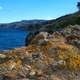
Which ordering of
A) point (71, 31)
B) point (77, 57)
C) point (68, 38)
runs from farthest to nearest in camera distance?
point (71, 31), point (68, 38), point (77, 57)

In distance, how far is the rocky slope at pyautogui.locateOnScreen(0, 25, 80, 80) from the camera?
12.0 metres

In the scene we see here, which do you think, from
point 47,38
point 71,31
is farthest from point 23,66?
point 71,31

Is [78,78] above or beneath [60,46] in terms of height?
beneath

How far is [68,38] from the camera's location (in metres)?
15.3

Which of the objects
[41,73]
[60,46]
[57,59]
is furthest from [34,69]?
[60,46]

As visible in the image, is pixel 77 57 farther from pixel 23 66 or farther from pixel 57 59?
pixel 23 66

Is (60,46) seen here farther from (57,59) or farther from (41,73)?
(41,73)

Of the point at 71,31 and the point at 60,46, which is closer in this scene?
the point at 60,46

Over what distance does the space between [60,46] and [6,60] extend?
258cm

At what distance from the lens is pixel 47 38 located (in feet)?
51.8

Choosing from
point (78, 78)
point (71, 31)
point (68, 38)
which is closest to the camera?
point (78, 78)

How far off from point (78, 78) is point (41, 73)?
1494mm

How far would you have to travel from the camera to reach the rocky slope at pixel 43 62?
1202 cm

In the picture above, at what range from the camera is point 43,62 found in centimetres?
1280
